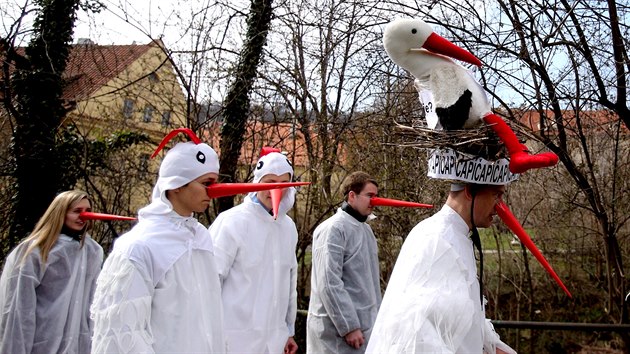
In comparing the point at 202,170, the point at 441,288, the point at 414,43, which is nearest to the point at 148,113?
the point at 202,170

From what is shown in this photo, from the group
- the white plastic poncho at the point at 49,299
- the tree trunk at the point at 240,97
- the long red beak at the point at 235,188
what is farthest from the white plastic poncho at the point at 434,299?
the tree trunk at the point at 240,97

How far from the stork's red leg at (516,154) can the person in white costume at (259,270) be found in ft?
7.74

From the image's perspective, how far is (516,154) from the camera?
2457mm

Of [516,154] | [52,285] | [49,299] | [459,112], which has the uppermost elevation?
[459,112]

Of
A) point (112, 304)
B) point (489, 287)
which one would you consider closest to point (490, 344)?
point (112, 304)

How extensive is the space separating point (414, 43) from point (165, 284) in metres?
1.70

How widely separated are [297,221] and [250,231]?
5.43 metres

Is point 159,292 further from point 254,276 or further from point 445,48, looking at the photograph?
point 445,48

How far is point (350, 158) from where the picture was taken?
8891 mm

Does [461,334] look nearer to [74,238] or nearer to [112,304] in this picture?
[112,304]

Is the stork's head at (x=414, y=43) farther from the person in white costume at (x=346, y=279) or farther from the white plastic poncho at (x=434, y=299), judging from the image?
the person in white costume at (x=346, y=279)

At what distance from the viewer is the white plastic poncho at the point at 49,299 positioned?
173 inches

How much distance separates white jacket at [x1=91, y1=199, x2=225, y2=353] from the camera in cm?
287

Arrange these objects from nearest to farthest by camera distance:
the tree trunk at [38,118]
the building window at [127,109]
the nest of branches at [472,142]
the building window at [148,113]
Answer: the nest of branches at [472,142]
the tree trunk at [38,118]
the building window at [148,113]
the building window at [127,109]
